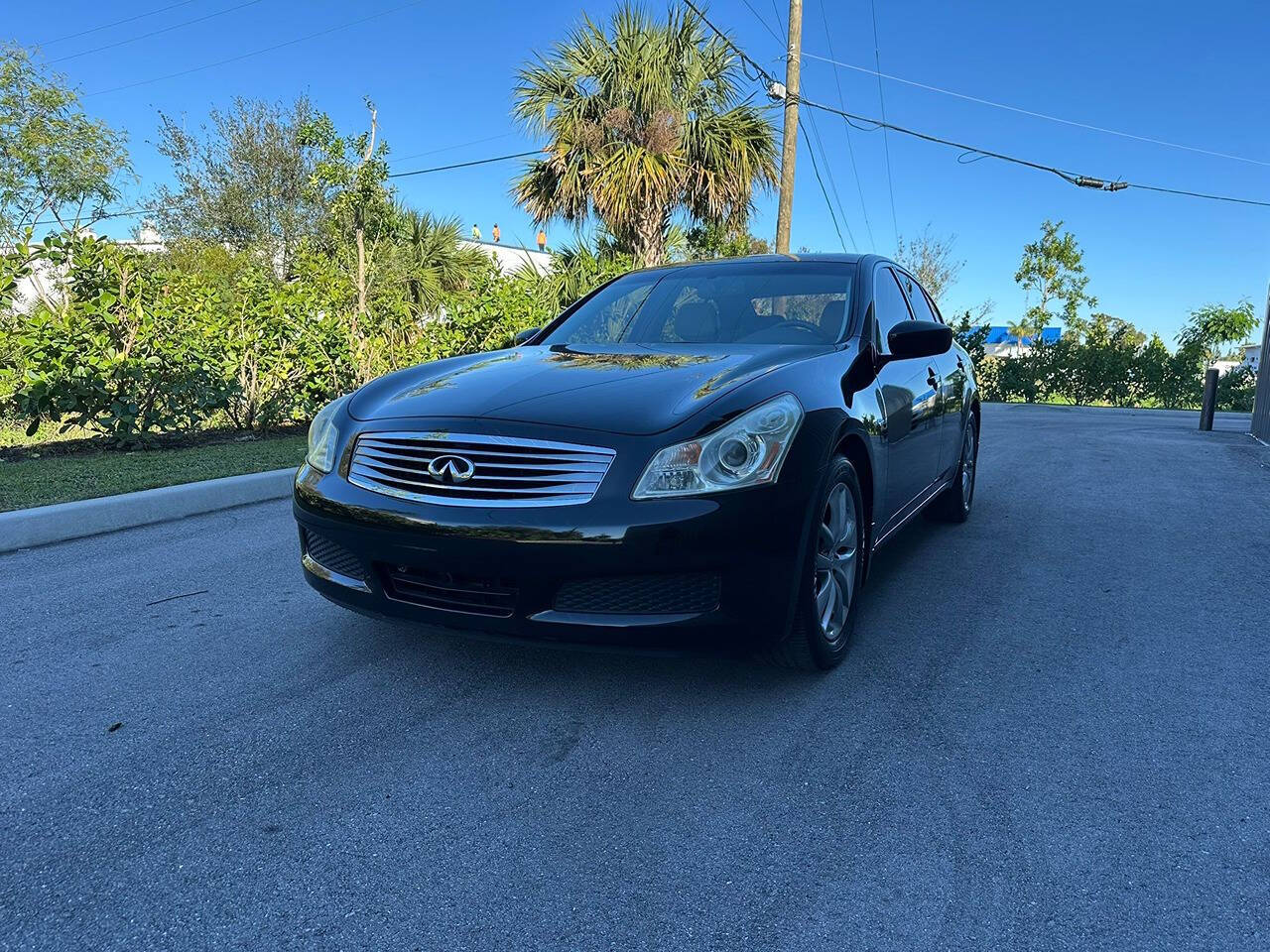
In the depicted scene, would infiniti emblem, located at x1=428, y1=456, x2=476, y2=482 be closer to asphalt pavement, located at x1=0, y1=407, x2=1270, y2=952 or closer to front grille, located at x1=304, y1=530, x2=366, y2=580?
front grille, located at x1=304, y1=530, x2=366, y2=580

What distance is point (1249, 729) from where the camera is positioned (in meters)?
2.66

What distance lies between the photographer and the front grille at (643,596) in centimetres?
250

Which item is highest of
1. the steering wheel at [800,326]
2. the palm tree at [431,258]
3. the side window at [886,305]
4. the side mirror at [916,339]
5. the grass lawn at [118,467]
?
the palm tree at [431,258]

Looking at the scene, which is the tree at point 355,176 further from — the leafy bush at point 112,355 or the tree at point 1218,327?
the tree at point 1218,327

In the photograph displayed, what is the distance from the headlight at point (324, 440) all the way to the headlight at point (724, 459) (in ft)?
3.80

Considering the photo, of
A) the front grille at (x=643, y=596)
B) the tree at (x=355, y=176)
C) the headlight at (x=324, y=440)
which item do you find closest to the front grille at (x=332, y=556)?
the headlight at (x=324, y=440)

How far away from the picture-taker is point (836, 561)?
3025 mm

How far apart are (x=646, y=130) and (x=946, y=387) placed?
42.1ft

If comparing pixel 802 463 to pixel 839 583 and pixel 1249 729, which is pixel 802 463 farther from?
pixel 1249 729

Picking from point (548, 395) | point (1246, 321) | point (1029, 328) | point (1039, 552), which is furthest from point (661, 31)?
point (1246, 321)

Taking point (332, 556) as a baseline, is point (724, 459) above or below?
above

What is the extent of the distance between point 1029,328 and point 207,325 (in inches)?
1189

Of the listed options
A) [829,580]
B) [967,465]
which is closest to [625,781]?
[829,580]

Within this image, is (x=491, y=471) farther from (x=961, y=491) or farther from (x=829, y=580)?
(x=961, y=491)
